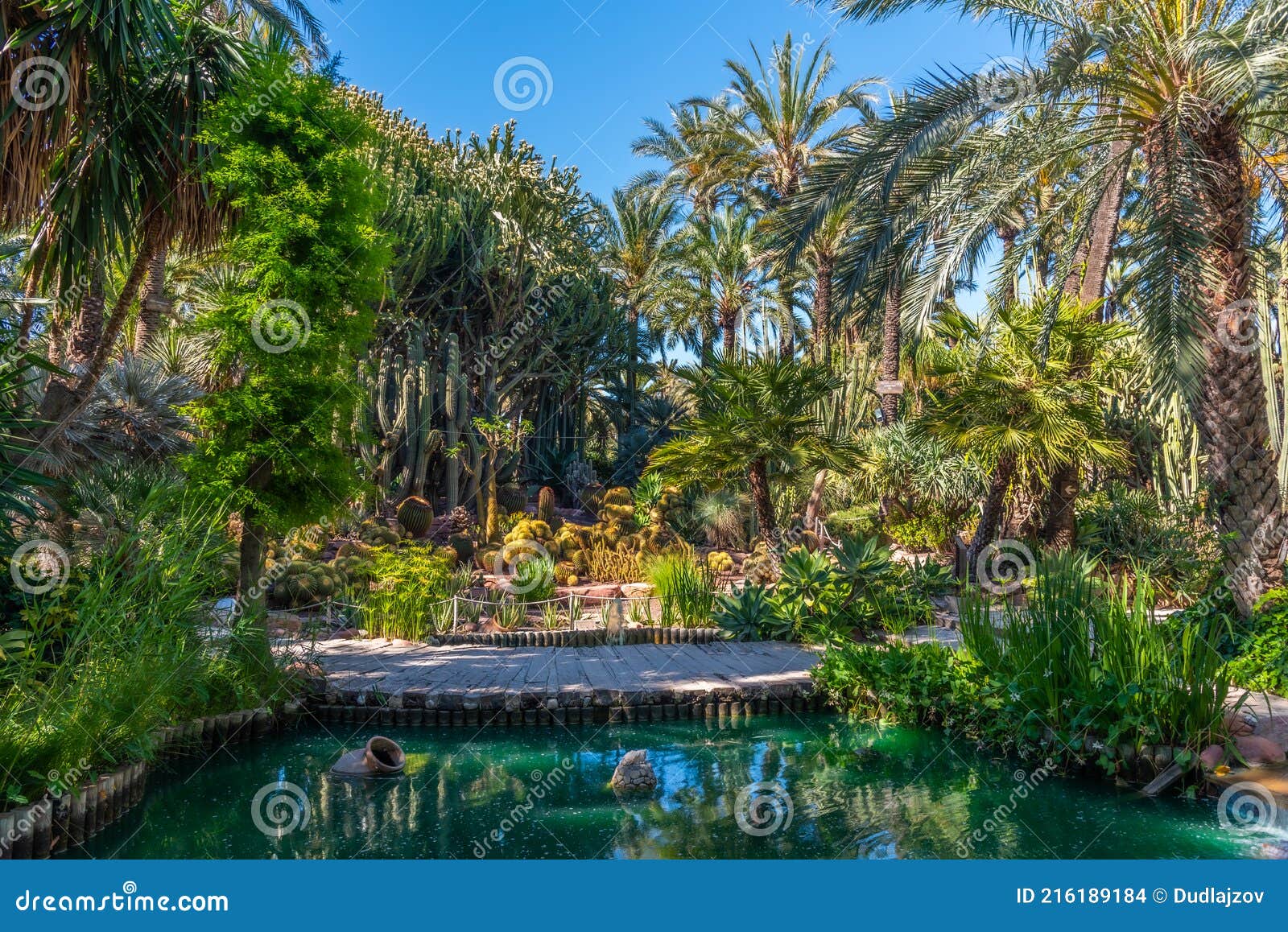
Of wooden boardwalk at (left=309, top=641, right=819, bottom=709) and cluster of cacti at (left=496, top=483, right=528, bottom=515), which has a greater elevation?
cluster of cacti at (left=496, top=483, right=528, bottom=515)

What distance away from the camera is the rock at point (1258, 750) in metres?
5.31

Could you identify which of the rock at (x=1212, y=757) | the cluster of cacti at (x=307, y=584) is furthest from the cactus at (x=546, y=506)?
→ the rock at (x=1212, y=757)

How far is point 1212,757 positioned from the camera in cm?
527

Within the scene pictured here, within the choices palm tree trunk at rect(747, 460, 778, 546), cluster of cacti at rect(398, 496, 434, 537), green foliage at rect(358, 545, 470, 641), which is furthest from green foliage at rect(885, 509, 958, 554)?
green foliage at rect(358, 545, 470, 641)

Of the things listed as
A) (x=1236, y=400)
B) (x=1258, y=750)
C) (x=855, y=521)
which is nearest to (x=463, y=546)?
(x=855, y=521)

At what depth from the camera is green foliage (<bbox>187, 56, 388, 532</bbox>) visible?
25.9 ft

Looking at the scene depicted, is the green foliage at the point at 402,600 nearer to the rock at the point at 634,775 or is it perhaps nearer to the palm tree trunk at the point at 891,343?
the rock at the point at 634,775

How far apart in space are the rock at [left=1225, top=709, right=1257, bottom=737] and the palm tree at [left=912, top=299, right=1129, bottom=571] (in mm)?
4555

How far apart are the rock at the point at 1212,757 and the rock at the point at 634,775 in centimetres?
353

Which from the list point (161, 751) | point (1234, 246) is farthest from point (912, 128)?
point (161, 751)

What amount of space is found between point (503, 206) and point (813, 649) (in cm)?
1616

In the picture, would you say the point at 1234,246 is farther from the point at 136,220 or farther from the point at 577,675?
the point at 136,220

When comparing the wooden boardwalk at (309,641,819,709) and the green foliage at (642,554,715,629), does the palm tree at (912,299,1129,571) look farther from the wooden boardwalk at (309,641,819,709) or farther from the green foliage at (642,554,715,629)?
the wooden boardwalk at (309,641,819,709)

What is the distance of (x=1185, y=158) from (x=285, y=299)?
8.29 meters
